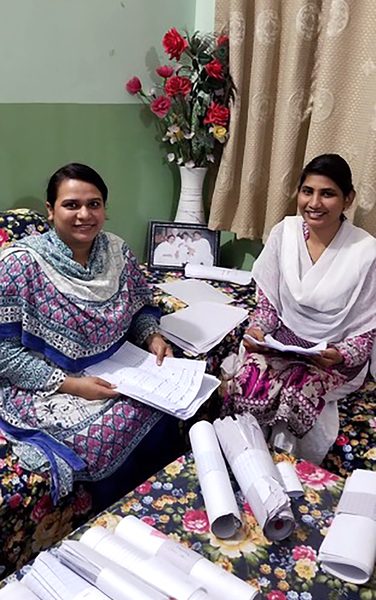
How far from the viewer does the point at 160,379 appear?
171cm

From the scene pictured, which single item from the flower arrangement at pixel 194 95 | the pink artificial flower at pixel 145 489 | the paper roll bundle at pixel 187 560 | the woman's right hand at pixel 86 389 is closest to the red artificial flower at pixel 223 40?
the flower arrangement at pixel 194 95

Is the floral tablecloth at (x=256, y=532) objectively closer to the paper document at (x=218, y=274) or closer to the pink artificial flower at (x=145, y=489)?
the pink artificial flower at (x=145, y=489)

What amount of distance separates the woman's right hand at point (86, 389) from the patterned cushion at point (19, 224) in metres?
0.59

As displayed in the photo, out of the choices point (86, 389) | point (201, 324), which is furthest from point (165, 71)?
point (86, 389)

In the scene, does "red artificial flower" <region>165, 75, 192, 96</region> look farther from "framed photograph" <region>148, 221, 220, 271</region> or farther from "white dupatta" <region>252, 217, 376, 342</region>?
"white dupatta" <region>252, 217, 376, 342</region>

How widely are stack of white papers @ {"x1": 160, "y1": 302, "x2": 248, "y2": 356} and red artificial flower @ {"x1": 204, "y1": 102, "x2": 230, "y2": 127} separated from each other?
78 centimetres

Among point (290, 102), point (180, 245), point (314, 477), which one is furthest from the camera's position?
point (180, 245)

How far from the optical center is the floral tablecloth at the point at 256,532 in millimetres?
1103

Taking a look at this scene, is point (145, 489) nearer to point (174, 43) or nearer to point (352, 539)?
point (352, 539)

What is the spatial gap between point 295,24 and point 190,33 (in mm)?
668

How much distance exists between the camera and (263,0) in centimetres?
216

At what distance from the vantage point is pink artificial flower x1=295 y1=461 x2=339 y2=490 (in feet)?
4.50

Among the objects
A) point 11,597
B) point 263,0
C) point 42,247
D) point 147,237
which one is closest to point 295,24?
point 263,0

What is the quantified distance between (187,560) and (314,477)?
0.44 meters
